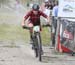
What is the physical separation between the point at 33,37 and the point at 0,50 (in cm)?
238

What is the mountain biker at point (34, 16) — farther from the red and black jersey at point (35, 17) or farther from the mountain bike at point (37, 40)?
the mountain bike at point (37, 40)

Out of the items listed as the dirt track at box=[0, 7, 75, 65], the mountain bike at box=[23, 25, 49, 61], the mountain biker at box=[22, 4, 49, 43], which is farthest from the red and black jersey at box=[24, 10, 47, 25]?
the dirt track at box=[0, 7, 75, 65]

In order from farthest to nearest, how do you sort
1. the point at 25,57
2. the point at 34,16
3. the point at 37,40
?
the point at 25,57 → the point at 34,16 → the point at 37,40

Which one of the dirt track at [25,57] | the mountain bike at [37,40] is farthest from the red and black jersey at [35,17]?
the dirt track at [25,57]

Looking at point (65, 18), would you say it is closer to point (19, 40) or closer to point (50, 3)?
point (50, 3)

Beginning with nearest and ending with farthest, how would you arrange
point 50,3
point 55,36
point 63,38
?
1. point 63,38
2. point 55,36
3. point 50,3

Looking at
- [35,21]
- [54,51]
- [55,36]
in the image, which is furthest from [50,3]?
[35,21]

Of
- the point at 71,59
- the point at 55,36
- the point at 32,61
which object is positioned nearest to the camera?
the point at 32,61

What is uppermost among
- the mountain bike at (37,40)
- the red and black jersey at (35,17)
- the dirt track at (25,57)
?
the red and black jersey at (35,17)

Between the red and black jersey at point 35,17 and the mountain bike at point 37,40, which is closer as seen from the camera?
the mountain bike at point 37,40

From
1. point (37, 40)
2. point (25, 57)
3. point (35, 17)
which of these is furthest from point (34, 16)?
point (25, 57)

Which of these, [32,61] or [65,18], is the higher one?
[65,18]

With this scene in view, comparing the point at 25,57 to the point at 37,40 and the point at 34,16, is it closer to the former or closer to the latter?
the point at 37,40

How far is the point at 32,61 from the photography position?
13711 mm
